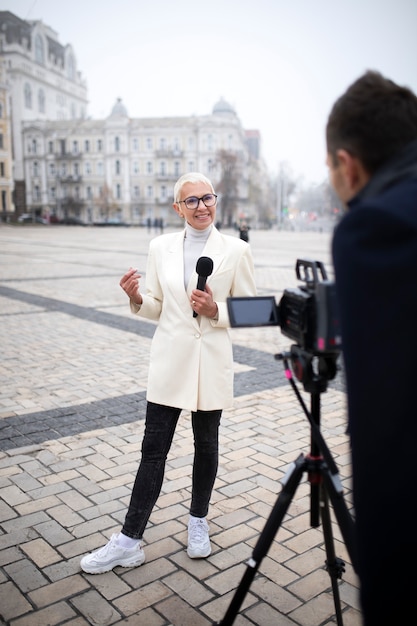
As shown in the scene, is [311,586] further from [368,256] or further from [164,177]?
[164,177]

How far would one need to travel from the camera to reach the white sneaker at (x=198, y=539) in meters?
3.01

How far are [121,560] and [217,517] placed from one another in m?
0.75

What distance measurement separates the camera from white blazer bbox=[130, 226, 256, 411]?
2881 millimetres

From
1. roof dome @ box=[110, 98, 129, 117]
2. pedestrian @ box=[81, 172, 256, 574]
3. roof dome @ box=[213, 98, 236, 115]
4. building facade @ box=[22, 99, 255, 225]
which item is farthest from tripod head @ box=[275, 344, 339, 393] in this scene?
roof dome @ box=[110, 98, 129, 117]

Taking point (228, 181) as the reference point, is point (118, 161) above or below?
above

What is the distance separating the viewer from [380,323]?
1.18 metres

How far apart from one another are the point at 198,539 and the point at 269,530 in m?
1.20

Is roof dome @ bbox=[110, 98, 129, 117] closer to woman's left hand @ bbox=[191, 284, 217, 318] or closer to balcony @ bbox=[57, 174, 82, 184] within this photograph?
balcony @ bbox=[57, 174, 82, 184]

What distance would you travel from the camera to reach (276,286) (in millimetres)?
13203

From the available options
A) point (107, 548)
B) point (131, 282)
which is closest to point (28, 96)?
point (131, 282)

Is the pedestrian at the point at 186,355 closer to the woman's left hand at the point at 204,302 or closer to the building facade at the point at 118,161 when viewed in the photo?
the woman's left hand at the point at 204,302

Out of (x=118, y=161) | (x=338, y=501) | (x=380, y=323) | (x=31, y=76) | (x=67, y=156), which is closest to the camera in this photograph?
(x=380, y=323)

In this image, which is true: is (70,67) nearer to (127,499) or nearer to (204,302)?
(127,499)

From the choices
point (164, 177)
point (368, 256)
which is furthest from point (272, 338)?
point (164, 177)
